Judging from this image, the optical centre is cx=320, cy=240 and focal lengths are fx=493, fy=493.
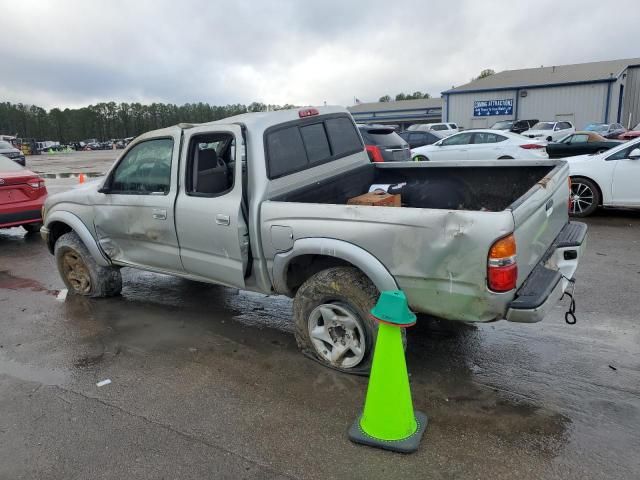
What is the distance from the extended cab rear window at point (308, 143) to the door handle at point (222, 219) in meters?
0.47

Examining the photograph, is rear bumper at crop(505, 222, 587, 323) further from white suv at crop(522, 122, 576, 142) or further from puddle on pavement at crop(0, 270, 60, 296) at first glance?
white suv at crop(522, 122, 576, 142)

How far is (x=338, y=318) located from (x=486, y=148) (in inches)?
475

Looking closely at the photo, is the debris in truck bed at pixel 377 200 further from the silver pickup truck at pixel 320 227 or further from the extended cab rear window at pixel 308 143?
the extended cab rear window at pixel 308 143

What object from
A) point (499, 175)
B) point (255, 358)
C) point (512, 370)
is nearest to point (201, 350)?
point (255, 358)

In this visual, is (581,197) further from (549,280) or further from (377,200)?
(549,280)

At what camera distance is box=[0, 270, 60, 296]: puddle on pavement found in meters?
6.12

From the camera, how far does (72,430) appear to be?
3.14 metres

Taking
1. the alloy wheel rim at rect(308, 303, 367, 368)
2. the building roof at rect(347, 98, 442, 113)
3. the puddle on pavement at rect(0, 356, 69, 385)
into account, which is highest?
the building roof at rect(347, 98, 442, 113)

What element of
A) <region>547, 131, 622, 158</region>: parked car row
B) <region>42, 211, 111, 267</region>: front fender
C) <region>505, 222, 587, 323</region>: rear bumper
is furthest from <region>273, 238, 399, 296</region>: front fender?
<region>547, 131, 622, 158</region>: parked car row

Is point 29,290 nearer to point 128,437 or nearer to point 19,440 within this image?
point 19,440

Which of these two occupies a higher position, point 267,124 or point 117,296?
point 267,124

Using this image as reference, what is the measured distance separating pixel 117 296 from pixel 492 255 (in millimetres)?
4417

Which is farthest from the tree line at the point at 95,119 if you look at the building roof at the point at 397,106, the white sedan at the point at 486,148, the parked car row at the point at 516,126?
the white sedan at the point at 486,148

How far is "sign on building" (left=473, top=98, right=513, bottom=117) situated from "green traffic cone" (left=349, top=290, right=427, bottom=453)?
3895cm
